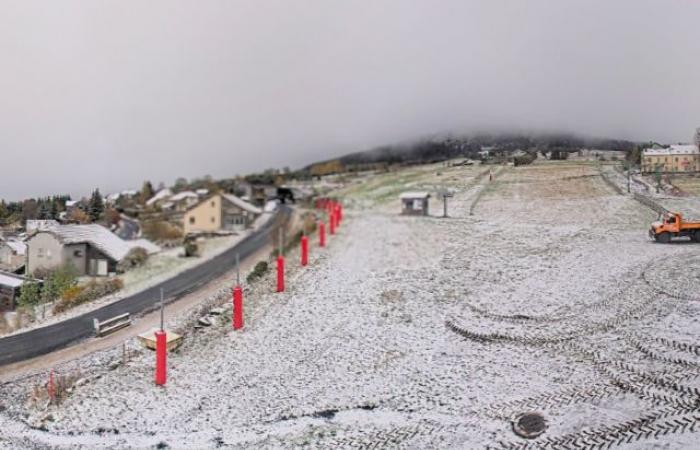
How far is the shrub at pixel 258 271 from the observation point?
29.5 ft

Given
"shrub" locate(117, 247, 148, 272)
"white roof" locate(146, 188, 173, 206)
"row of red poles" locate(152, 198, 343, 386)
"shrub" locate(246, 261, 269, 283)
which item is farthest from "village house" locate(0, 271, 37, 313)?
"shrub" locate(246, 261, 269, 283)

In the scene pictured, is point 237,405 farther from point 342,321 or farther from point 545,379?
point 545,379

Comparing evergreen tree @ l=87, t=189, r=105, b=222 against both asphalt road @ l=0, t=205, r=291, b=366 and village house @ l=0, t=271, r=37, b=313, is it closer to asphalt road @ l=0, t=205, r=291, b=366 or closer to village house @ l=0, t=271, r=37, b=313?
village house @ l=0, t=271, r=37, b=313

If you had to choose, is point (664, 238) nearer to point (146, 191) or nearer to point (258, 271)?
point (258, 271)

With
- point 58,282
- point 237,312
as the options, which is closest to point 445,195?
point 237,312

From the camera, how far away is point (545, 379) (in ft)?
17.7

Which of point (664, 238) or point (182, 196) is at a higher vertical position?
point (182, 196)

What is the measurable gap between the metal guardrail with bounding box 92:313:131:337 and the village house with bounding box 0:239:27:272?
1151 mm

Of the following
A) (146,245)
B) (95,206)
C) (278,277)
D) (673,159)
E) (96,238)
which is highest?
(673,159)

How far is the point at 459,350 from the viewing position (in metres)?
6.25

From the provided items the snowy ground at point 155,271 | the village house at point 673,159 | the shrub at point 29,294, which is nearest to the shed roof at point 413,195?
the snowy ground at point 155,271

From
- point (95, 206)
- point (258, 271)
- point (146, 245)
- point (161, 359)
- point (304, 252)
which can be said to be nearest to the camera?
point (161, 359)

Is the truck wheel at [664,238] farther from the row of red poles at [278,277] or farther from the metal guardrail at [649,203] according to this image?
the row of red poles at [278,277]

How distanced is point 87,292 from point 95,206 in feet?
3.64
